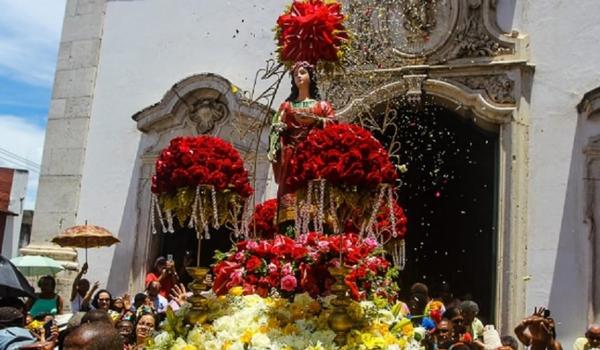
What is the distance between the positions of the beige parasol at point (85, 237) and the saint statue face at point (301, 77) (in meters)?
5.54

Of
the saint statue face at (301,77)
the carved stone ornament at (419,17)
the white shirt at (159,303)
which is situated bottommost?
the white shirt at (159,303)

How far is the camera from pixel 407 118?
10.5 metres

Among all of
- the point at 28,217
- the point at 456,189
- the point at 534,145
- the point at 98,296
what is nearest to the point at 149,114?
the point at 98,296

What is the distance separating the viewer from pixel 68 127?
39.1 feet

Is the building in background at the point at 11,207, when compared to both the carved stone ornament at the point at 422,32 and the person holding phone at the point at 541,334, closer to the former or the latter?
the carved stone ornament at the point at 422,32

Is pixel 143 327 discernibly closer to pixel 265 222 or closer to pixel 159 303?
pixel 265 222

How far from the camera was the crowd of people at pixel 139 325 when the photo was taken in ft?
10.6

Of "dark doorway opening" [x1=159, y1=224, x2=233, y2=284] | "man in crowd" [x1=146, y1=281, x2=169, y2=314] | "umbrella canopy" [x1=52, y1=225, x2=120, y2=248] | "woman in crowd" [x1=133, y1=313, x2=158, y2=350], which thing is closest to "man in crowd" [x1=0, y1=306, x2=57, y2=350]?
"woman in crowd" [x1=133, y1=313, x2=158, y2=350]

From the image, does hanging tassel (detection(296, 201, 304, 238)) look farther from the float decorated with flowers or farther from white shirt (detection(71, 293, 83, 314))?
white shirt (detection(71, 293, 83, 314))

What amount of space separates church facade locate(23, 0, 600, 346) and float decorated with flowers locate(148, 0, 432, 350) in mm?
660

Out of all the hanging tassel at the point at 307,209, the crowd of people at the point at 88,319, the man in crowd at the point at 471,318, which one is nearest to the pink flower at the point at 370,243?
the hanging tassel at the point at 307,209

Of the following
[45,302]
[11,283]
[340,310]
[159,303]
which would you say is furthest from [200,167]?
[45,302]

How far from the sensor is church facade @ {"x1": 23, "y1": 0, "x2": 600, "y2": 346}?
8719 mm

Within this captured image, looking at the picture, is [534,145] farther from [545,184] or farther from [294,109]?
[294,109]
